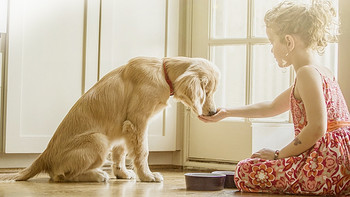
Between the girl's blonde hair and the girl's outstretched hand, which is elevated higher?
the girl's blonde hair

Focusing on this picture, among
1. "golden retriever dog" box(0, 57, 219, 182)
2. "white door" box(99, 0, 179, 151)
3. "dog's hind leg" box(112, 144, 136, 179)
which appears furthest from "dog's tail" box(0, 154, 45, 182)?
"white door" box(99, 0, 179, 151)

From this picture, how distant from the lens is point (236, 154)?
3182 millimetres

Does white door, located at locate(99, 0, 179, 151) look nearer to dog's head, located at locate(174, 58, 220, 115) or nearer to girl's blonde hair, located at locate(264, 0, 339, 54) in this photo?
dog's head, located at locate(174, 58, 220, 115)

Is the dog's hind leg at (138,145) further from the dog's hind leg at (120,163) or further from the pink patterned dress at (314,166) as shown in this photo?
the pink patterned dress at (314,166)

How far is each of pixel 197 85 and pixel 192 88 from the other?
28 millimetres

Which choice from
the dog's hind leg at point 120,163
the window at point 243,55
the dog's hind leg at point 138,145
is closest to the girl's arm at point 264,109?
the dog's hind leg at point 138,145

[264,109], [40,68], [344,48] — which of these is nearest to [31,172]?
[40,68]

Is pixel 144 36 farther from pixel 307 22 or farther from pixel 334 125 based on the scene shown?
pixel 334 125

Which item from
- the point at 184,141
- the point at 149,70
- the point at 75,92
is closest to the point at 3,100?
the point at 75,92

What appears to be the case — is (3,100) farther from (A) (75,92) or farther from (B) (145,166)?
(B) (145,166)

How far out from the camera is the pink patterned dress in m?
2.00

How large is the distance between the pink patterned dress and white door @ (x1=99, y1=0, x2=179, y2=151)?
1.09 meters

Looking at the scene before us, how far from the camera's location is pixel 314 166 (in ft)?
6.56

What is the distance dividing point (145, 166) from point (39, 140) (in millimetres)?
698
